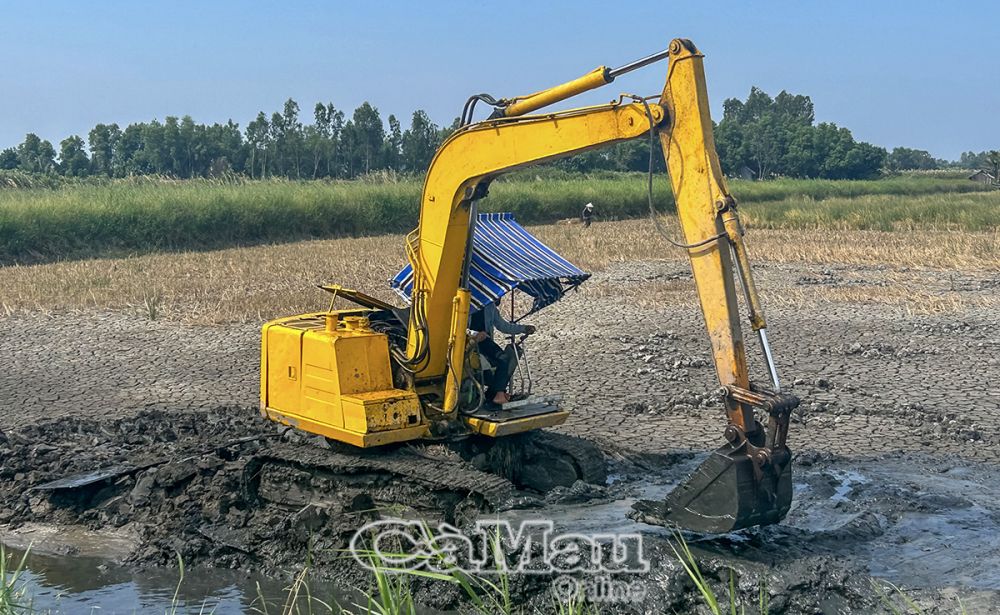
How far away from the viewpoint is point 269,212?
105ft

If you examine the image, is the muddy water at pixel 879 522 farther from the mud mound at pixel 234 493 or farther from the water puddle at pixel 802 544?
the mud mound at pixel 234 493

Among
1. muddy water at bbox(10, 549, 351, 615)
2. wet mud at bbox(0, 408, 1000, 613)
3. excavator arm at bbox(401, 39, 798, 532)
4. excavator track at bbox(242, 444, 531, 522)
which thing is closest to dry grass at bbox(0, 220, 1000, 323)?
wet mud at bbox(0, 408, 1000, 613)

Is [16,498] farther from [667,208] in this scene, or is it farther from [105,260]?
[667,208]

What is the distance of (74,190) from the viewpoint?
105 feet

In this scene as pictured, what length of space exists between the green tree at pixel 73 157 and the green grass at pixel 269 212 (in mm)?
14296

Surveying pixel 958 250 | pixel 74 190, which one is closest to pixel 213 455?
pixel 958 250

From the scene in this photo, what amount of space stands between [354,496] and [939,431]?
585 centimetres

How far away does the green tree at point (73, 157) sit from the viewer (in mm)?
Answer: 49062

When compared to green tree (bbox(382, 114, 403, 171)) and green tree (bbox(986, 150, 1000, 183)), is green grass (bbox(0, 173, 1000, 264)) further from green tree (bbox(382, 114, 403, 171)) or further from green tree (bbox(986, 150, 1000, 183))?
green tree (bbox(986, 150, 1000, 183))

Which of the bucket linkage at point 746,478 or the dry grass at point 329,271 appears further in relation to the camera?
the dry grass at point 329,271

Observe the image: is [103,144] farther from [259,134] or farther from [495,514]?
[495,514]

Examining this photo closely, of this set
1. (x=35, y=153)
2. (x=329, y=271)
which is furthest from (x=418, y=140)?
(x=329, y=271)

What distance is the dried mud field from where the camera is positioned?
23.1 feet

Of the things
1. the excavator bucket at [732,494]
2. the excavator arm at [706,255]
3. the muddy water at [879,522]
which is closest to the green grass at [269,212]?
the muddy water at [879,522]
